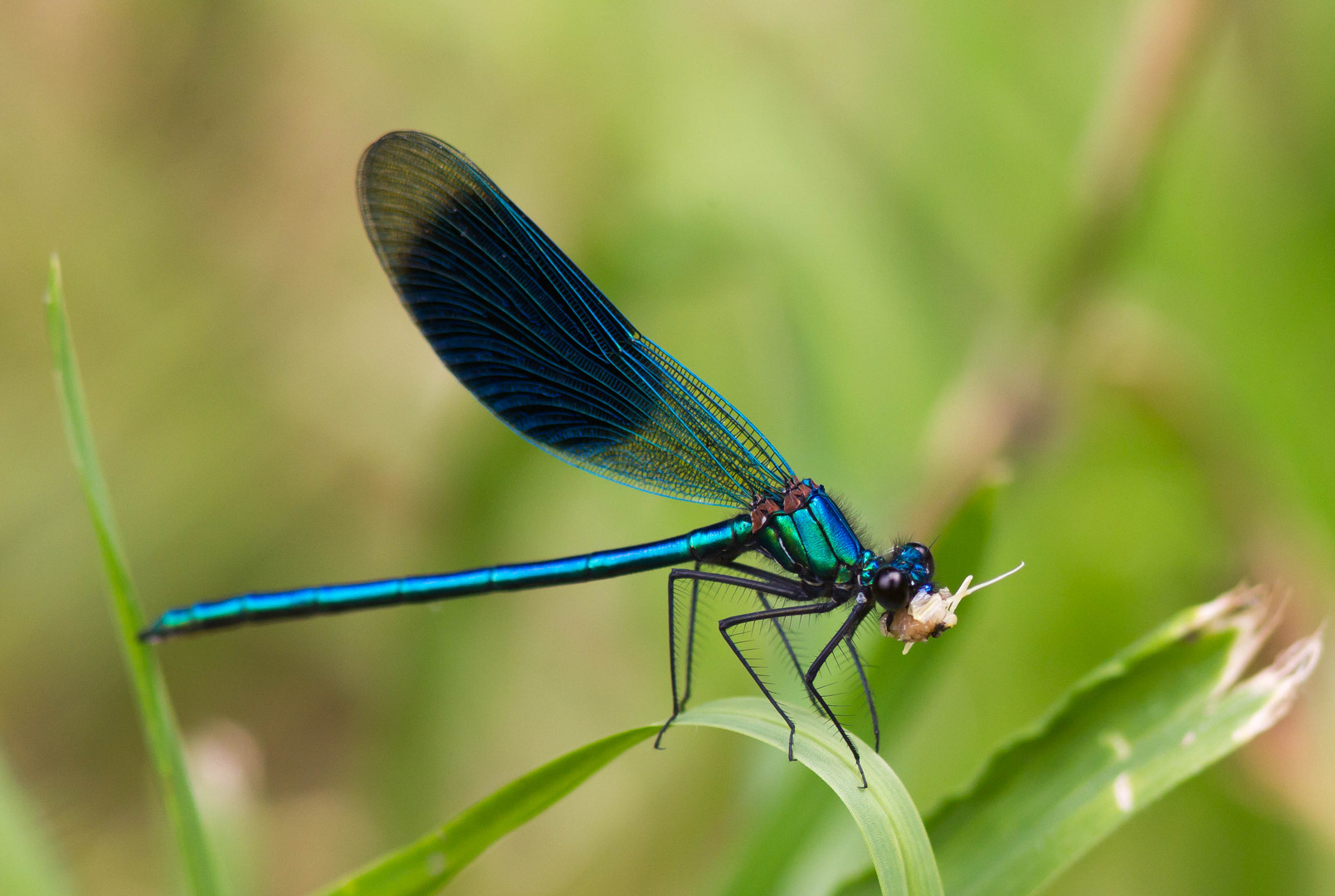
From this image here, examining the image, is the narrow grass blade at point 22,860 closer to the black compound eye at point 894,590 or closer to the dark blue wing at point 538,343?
the dark blue wing at point 538,343

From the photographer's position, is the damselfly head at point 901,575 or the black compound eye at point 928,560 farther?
the black compound eye at point 928,560

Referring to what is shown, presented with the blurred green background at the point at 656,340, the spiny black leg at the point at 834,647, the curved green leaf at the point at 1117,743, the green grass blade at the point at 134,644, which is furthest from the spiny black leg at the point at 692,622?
the green grass blade at the point at 134,644

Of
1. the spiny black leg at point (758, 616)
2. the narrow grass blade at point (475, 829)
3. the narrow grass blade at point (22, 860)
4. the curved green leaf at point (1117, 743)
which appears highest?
the narrow grass blade at point (22, 860)

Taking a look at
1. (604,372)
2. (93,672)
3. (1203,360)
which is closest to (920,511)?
(604,372)

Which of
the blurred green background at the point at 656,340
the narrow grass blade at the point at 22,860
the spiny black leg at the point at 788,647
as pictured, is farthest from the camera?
the blurred green background at the point at 656,340

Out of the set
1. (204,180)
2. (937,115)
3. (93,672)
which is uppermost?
(204,180)

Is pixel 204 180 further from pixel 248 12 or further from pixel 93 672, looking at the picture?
pixel 93 672

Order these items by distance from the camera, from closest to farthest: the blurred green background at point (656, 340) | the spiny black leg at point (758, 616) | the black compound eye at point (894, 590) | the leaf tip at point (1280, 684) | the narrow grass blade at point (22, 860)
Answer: the leaf tip at point (1280, 684) → the narrow grass blade at point (22, 860) → the black compound eye at point (894, 590) → the spiny black leg at point (758, 616) → the blurred green background at point (656, 340)

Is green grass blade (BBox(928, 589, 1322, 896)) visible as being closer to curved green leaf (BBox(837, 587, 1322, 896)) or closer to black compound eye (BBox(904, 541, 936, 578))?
curved green leaf (BBox(837, 587, 1322, 896))

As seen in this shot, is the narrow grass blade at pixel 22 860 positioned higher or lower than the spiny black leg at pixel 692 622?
higher
